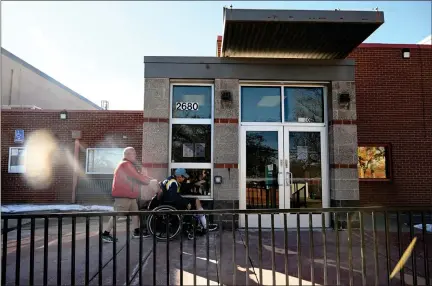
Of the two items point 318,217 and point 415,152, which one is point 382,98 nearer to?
point 415,152

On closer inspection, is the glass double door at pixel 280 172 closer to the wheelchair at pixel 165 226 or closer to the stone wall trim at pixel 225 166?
the stone wall trim at pixel 225 166

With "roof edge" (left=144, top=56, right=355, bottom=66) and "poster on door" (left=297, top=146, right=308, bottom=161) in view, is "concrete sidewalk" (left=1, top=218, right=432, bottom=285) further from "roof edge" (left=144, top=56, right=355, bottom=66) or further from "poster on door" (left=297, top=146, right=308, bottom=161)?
"roof edge" (left=144, top=56, right=355, bottom=66)

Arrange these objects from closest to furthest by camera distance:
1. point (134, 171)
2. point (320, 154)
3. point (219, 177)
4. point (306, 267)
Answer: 1. point (306, 267)
2. point (134, 171)
3. point (219, 177)
4. point (320, 154)

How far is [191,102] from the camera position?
7.12 meters

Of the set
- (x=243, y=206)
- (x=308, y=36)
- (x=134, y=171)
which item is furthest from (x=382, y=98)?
(x=134, y=171)

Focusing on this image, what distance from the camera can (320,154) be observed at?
23.6ft

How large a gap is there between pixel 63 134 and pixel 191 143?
797 cm

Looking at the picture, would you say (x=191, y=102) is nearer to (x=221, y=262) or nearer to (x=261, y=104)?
(x=261, y=104)

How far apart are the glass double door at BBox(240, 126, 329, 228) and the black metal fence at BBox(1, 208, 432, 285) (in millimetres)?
340

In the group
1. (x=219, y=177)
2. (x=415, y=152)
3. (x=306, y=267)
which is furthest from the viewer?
(x=415, y=152)

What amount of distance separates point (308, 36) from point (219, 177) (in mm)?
3521

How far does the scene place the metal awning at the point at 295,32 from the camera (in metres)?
5.54

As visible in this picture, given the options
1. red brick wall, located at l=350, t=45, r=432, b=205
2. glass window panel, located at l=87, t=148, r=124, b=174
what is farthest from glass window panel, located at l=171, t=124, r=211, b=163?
glass window panel, located at l=87, t=148, r=124, b=174

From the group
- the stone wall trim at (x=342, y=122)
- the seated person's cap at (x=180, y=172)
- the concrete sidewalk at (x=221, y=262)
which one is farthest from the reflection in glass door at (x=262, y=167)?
the seated person's cap at (x=180, y=172)
